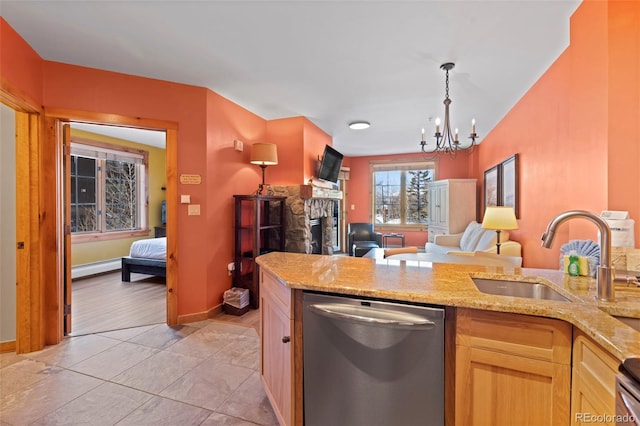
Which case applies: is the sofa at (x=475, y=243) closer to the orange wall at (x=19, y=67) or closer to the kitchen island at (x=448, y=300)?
the kitchen island at (x=448, y=300)

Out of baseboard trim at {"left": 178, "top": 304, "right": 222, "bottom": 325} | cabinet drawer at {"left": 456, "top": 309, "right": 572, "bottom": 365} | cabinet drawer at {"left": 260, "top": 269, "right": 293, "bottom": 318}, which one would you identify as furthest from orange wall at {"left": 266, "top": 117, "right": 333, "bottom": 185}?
cabinet drawer at {"left": 456, "top": 309, "right": 572, "bottom": 365}

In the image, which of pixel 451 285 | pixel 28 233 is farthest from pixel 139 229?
pixel 451 285

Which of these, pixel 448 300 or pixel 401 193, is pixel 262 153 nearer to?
pixel 448 300

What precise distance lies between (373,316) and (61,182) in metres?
2.95

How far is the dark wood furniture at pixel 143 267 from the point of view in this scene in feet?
13.4

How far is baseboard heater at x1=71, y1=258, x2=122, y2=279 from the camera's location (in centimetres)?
445

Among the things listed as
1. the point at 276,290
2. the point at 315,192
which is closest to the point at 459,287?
the point at 276,290

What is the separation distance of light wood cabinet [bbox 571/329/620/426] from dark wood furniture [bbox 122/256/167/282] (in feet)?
14.3

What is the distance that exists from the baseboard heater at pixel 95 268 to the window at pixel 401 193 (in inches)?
216

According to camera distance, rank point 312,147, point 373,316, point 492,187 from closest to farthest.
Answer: point 373,316
point 312,147
point 492,187

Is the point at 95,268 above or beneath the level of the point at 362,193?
beneath

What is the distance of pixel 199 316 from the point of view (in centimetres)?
296

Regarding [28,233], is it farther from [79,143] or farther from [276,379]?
[79,143]

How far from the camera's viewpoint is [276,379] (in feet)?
5.05
